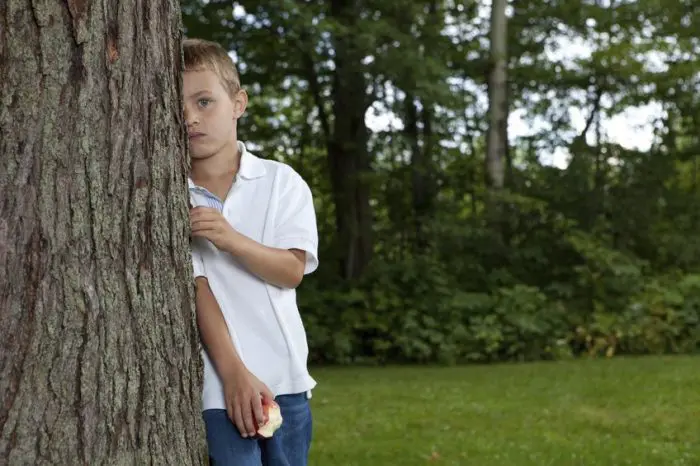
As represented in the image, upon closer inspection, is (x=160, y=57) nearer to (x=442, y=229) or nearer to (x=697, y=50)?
(x=442, y=229)

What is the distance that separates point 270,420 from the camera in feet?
8.92

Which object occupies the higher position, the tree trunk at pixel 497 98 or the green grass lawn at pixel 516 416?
the tree trunk at pixel 497 98

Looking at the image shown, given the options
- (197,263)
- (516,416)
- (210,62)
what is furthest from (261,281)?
(516,416)

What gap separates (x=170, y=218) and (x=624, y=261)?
12049 mm

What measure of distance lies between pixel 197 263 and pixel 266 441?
50 cm

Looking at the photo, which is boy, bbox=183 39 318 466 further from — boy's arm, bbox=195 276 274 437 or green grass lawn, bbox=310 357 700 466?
green grass lawn, bbox=310 357 700 466

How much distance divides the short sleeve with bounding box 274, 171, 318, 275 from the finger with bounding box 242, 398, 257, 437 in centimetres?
38

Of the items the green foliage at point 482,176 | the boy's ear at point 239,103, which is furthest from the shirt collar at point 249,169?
the green foliage at point 482,176

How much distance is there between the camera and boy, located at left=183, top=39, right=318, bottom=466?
9.05 feet

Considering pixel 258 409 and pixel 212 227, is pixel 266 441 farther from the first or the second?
pixel 212 227

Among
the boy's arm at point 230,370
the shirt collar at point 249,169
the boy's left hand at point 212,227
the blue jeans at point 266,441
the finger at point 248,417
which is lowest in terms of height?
the blue jeans at point 266,441

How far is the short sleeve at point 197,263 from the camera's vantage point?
2.85 metres

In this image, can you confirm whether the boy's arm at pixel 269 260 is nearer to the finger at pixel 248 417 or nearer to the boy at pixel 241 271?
the boy at pixel 241 271

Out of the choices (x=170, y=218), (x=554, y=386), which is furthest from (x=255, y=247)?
(x=554, y=386)
